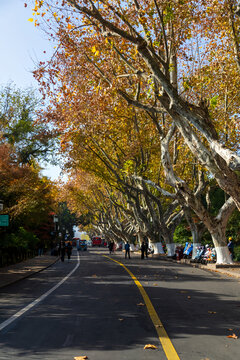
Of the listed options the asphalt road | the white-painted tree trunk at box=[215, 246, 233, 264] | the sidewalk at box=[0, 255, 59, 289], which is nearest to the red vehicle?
the sidewalk at box=[0, 255, 59, 289]

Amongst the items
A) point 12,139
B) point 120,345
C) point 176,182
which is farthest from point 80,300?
point 12,139

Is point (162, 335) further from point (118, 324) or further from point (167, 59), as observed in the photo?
point (167, 59)

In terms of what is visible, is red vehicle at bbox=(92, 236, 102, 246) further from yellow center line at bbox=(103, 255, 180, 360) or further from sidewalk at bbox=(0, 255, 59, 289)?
yellow center line at bbox=(103, 255, 180, 360)

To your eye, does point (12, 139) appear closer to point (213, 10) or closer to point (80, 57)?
point (80, 57)

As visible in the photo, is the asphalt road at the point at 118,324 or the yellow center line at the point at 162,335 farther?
the asphalt road at the point at 118,324

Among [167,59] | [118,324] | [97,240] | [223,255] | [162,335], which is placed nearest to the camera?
→ [162,335]

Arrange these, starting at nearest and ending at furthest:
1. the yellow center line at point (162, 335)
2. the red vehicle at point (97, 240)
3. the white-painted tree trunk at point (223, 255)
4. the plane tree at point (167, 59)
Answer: the yellow center line at point (162, 335), the plane tree at point (167, 59), the white-painted tree trunk at point (223, 255), the red vehicle at point (97, 240)

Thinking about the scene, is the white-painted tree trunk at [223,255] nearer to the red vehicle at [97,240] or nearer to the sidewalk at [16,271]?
the sidewalk at [16,271]

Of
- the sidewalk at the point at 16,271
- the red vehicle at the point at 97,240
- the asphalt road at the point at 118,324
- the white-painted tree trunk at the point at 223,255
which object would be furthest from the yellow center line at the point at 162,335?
the red vehicle at the point at 97,240

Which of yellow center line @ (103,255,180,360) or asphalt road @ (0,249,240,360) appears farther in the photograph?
asphalt road @ (0,249,240,360)

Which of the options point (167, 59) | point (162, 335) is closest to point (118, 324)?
point (162, 335)

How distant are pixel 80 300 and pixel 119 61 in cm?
1261

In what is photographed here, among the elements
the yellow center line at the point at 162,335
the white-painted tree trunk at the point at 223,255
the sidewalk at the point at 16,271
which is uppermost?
the white-painted tree trunk at the point at 223,255

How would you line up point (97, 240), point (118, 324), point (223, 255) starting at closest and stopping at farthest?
point (118, 324)
point (223, 255)
point (97, 240)
